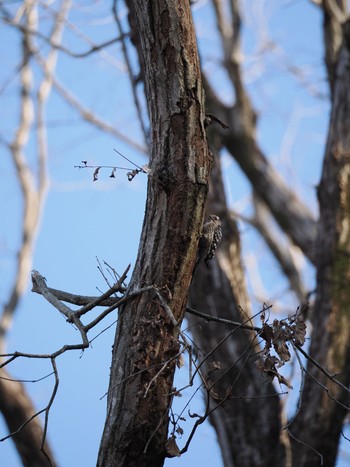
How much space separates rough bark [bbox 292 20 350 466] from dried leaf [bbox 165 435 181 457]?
210 cm

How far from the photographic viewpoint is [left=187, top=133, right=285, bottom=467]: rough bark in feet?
16.0

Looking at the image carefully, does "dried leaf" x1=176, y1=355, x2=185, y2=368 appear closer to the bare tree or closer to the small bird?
the bare tree

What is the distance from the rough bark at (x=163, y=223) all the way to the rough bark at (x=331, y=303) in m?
2.16

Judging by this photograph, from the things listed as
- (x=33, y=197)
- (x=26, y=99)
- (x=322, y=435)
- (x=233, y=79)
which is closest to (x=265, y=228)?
(x=233, y=79)

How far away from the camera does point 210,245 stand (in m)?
2.90

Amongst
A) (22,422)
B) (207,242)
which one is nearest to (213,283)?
(22,422)

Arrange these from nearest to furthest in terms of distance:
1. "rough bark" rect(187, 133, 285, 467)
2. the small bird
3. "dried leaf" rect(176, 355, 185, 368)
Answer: "dried leaf" rect(176, 355, 185, 368), the small bird, "rough bark" rect(187, 133, 285, 467)

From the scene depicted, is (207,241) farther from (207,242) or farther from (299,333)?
(299,333)

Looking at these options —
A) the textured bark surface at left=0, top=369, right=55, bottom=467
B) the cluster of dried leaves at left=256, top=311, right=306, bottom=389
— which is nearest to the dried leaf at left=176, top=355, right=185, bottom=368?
the cluster of dried leaves at left=256, top=311, right=306, bottom=389

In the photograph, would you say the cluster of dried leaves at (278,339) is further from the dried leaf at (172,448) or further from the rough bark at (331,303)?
the rough bark at (331,303)

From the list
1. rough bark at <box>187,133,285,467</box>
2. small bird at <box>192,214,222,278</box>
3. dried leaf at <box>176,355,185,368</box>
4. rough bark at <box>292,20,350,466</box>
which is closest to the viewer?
dried leaf at <box>176,355,185,368</box>

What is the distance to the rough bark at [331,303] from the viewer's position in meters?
4.50

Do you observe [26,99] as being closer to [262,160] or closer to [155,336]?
[262,160]

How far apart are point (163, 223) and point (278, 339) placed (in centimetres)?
59
